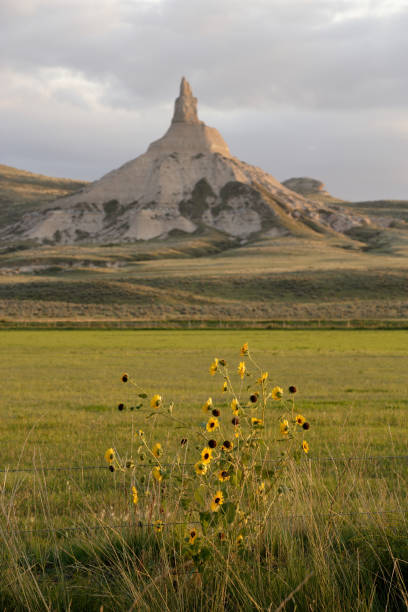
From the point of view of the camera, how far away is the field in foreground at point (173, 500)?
4.70 metres

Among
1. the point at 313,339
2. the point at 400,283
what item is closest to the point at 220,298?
the point at 400,283

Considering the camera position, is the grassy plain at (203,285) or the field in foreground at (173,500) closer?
the field in foreground at (173,500)

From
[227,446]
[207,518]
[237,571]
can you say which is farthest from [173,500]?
[227,446]

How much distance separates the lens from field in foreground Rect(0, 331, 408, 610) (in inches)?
185

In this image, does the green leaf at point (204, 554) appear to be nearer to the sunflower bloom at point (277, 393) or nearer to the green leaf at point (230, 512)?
the green leaf at point (230, 512)

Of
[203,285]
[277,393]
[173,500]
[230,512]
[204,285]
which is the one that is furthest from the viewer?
[204,285]

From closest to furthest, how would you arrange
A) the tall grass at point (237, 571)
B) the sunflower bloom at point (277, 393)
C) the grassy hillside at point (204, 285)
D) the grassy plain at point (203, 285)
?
the tall grass at point (237, 571)
the sunflower bloom at point (277, 393)
the grassy plain at point (203, 285)
the grassy hillside at point (204, 285)

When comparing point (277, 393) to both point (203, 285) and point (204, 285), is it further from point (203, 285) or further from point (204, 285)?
point (204, 285)

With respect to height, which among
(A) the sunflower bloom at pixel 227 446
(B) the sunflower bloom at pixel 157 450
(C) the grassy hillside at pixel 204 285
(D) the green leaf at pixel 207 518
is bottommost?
(C) the grassy hillside at pixel 204 285

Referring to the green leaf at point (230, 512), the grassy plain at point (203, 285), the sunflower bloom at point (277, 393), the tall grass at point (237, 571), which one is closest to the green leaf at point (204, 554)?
the tall grass at point (237, 571)

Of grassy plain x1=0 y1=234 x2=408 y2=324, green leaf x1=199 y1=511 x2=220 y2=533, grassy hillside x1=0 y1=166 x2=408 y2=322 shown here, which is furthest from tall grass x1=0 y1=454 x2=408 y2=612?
grassy hillside x1=0 y1=166 x2=408 y2=322

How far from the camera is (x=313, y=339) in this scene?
52.7 metres

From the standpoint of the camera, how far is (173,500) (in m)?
6.19

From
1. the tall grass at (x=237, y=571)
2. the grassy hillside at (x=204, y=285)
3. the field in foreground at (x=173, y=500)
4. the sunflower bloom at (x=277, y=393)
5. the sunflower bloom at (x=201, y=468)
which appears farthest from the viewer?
the grassy hillside at (x=204, y=285)
